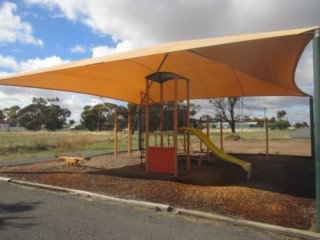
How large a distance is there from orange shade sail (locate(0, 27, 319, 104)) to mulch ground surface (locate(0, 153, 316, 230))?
135 inches

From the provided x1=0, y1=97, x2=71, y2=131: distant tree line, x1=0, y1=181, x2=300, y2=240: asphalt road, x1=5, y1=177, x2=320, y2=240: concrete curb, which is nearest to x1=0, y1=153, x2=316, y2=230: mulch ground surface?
x1=5, y1=177, x2=320, y2=240: concrete curb

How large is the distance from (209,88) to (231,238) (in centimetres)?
1269

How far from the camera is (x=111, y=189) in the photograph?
803 cm

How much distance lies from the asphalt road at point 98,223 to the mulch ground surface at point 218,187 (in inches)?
27.4

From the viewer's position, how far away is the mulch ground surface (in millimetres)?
6051

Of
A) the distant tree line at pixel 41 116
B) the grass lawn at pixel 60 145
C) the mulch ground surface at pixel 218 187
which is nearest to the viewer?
the mulch ground surface at pixel 218 187

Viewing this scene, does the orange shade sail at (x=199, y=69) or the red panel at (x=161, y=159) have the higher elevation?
the orange shade sail at (x=199, y=69)

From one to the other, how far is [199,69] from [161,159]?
481 centimetres

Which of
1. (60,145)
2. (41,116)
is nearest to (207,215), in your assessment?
(60,145)

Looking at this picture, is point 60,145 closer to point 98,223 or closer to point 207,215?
point 98,223

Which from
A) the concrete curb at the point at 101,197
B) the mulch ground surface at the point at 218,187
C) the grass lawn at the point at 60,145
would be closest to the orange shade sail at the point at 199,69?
the grass lawn at the point at 60,145

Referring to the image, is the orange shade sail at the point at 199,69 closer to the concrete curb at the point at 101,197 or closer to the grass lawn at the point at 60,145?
the grass lawn at the point at 60,145

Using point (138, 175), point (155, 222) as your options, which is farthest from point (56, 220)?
point (138, 175)

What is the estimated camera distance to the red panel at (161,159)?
10.4 meters
